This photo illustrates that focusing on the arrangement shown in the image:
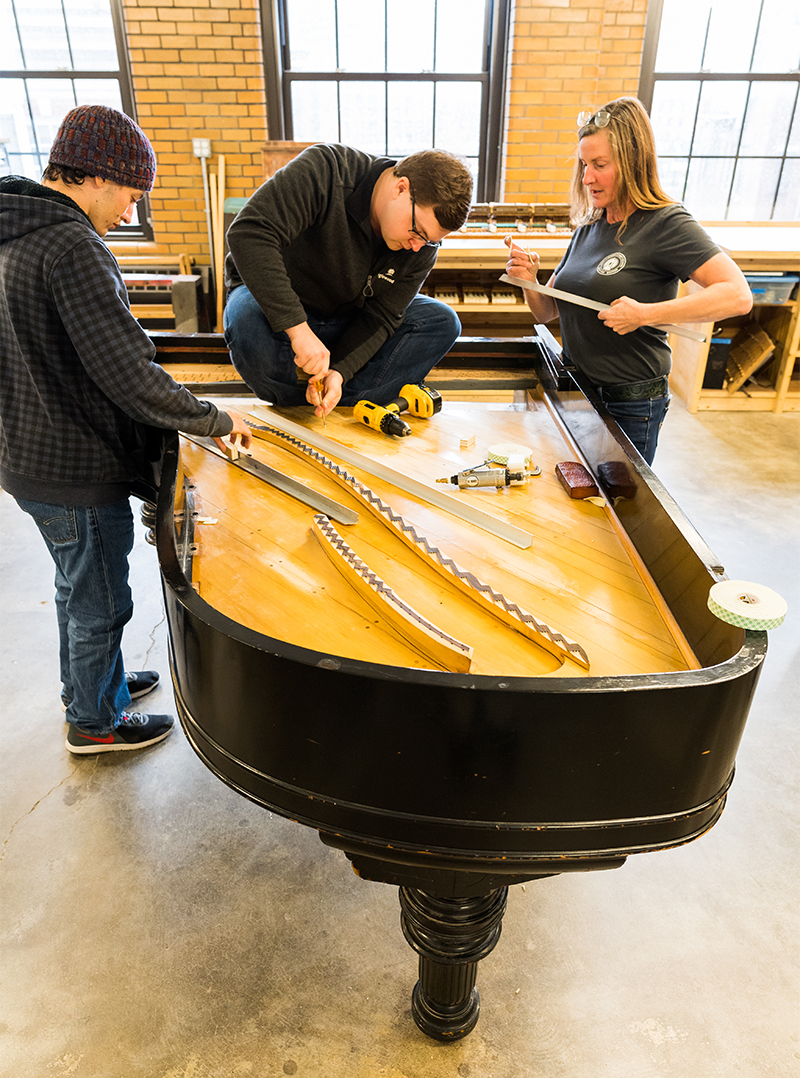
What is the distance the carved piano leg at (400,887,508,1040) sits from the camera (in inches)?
45.6

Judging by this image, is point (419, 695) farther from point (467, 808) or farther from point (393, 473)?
point (393, 473)

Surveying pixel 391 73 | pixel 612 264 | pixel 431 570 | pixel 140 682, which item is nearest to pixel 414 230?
pixel 612 264

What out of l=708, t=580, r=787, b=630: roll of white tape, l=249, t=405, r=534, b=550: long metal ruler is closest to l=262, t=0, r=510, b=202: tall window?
l=249, t=405, r=534, b=550: long metal ruler

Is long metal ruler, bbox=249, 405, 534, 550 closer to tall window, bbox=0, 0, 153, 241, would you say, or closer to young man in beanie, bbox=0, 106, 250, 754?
young man in beanie, bbox=0, 106, 250, 754

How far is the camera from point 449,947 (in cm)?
121

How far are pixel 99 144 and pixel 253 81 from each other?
15.1ft

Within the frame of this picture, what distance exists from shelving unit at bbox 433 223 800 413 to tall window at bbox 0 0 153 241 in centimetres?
284

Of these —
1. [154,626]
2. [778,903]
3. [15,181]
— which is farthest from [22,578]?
[778,903]

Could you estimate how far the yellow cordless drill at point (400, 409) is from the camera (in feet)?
6.52

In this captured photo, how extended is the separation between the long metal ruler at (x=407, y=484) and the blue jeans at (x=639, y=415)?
0.89 meters

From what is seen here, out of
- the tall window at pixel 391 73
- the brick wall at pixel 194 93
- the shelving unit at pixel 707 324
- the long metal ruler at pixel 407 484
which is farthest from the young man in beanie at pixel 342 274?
the tall window at pixel 391 73

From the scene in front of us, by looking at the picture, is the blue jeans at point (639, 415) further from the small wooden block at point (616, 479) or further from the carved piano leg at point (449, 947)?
the carved piano leg at point (449, 947)

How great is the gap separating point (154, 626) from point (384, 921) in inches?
58.5

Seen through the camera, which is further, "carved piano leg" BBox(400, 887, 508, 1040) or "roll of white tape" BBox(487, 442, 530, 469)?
"roll of white tape" BBox(487, 442, 530, 469)
